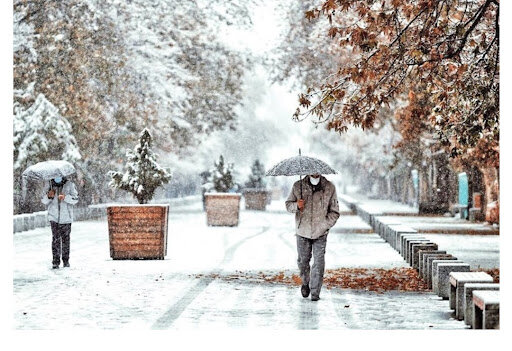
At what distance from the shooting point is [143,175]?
20.4 m

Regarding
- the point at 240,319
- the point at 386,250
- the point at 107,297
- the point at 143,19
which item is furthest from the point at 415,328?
the point at 143,19

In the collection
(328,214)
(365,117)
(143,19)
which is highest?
(143,19)

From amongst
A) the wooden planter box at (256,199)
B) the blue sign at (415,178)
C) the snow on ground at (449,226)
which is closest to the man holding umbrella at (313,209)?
the snow on ground at (449,226)

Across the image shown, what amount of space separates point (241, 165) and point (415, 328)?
6761 centimetres

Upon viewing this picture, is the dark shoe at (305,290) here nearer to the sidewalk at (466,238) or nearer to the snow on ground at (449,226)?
the sidewalk at (466,238)

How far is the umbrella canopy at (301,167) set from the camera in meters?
13.6

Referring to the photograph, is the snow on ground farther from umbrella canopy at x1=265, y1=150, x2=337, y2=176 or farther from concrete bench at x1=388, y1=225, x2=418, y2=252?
umbrella canopy at x1=265, y1=150, x2=337, y2=176

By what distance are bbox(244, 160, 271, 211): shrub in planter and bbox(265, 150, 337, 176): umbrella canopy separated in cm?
3668

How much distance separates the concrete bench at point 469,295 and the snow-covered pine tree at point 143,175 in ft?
30.9

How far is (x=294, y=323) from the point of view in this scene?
12000 mm

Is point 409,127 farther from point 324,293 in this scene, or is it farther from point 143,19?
point 324,293

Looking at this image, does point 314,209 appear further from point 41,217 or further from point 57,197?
point 41,217

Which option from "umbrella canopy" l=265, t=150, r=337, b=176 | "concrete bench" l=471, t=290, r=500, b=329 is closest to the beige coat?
"umbrella canopy" l=265, t=150, r=337, b=176

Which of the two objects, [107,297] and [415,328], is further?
[107,297]
